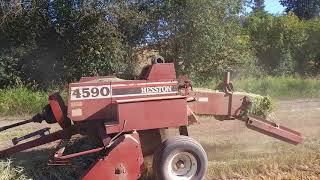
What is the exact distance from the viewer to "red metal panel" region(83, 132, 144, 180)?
7.64m

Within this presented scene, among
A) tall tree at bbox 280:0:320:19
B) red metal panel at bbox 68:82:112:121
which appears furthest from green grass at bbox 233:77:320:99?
tall tree at bbox 280:0:320:19

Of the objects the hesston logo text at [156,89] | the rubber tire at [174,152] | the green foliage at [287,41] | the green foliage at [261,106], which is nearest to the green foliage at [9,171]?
the rubber tire at [174,152]

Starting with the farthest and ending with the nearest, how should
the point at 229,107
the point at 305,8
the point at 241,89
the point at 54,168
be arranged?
the point at 305,8 < the point at 241,89 < the point at 229,107 < the point at 54,168

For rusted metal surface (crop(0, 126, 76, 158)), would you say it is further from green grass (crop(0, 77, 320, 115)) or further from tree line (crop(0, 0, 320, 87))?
tree line (crop(0, 0, 320, 87))

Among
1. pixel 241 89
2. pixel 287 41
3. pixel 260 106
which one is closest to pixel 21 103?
pixel 241 89

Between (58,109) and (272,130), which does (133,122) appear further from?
(272,130)

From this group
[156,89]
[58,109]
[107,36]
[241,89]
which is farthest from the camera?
[107,36]

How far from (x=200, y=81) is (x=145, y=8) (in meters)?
3.30

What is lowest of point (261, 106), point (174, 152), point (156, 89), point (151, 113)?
point (174, 152)

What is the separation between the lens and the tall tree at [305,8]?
166 feet

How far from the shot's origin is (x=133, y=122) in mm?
7863

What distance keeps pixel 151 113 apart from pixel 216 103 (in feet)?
4.97

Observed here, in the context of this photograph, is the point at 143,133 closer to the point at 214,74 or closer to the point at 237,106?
the point at 237,106

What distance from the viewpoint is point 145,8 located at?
20.1m
